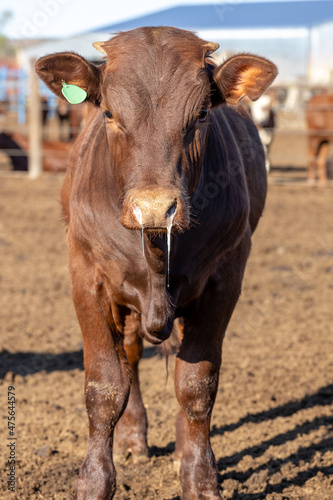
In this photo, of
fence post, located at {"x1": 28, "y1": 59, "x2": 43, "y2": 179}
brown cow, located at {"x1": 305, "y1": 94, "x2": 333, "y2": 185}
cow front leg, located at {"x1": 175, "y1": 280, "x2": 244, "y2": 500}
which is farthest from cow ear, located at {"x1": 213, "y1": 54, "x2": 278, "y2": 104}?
fence post, located at {"x1": 28, "y1": 59, "x2": 43, "y2": 179}

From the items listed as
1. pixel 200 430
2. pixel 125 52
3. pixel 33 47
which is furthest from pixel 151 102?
pixel 33 47

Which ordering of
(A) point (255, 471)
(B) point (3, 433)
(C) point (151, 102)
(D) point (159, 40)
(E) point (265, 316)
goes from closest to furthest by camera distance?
(C) point (151, 102) → (D) point (159, 40) → (A) point (255, 471) → (B) point (3, 433) → (E) point (265, 316)

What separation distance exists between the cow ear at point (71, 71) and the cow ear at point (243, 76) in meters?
0.46

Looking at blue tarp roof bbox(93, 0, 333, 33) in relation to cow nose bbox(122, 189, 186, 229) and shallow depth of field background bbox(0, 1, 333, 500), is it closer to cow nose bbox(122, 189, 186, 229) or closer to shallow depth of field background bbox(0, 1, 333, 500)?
shallow depth of field background bbox(0, 1, 333, 500)

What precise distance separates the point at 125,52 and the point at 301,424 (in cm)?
239

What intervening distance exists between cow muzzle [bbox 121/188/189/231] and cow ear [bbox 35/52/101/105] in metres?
0.62

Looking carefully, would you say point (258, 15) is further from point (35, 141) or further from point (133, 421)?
point (133, 421)

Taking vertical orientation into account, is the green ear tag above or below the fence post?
above

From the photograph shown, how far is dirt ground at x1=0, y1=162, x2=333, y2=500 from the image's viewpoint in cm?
323

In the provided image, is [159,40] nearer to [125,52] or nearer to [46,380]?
[125,52]

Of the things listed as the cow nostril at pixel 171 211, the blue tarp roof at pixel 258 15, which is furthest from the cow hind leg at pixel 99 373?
the blue tarp roof at pixel 258 15

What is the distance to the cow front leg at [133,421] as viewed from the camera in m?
3.50

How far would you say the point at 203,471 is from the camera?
2838 millimetres

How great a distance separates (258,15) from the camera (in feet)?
123
